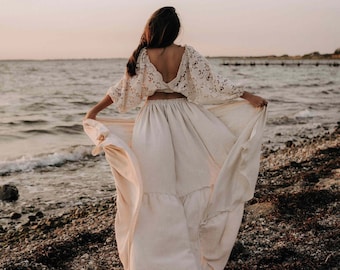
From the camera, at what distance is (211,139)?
4.08 metres

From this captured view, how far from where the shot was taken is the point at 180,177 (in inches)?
156

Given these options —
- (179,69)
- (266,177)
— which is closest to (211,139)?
(179,69)

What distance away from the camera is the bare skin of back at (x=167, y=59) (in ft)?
12.6

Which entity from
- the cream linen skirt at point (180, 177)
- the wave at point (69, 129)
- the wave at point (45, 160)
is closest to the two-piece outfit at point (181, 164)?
the cream linen skirt at point (180, 177)

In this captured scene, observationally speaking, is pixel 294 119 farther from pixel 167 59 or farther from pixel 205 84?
pixel 167 59

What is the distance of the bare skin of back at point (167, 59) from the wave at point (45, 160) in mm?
7185

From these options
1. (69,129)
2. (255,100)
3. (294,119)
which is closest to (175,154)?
(255,100)

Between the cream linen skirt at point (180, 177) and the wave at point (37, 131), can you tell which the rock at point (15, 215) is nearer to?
the cream linen skirt at point (180, 177)

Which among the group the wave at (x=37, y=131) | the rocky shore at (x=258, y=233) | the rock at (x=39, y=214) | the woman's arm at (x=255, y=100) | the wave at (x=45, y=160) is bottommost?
the wave at (x=37, y=131)

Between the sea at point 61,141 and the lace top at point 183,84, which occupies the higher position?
the lace top at point 183,84

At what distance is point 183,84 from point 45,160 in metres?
7.78

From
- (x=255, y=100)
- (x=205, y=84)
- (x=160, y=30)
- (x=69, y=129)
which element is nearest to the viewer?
(x=160, y=30)

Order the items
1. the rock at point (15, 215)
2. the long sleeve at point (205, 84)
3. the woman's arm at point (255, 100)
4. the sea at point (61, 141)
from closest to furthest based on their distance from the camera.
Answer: the long sleeve at point (205, 84), the woman's arm at point (255, 100), the rock at point (15, 215), the sea at point (61, 141)

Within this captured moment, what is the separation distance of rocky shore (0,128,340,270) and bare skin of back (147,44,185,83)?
2.01 meters
